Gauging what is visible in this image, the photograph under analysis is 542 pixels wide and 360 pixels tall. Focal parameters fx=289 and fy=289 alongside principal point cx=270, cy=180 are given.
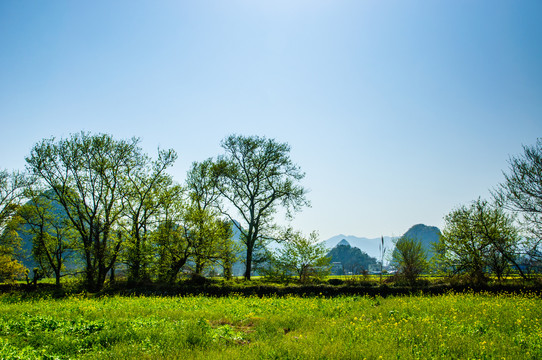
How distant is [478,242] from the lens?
83.8 ft

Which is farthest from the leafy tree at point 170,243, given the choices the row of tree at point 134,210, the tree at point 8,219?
the tree at point 8,219

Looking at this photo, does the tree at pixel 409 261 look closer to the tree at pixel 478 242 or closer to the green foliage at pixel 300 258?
the tree at pixel 478 242

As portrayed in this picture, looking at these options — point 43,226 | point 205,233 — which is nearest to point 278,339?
point 205,233

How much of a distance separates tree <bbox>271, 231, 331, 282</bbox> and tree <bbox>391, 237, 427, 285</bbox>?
319 inches

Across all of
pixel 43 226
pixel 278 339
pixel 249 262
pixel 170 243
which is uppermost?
pixel 43 226

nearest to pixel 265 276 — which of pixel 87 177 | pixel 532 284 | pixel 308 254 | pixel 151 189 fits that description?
pixel 308 254

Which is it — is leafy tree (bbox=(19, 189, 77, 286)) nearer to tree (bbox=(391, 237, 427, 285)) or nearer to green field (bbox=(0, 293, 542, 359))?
green field (bbox=(0, 293, 542, 359))

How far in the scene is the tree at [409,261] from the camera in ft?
84.3

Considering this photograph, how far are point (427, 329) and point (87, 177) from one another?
29.4 meters

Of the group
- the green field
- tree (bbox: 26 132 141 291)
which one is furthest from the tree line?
the green field

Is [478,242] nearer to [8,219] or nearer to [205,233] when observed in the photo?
[205,233]

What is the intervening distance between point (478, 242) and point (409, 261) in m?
5.99

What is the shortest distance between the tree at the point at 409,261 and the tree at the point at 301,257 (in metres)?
8.11

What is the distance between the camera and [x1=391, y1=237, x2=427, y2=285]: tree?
25695 mm
